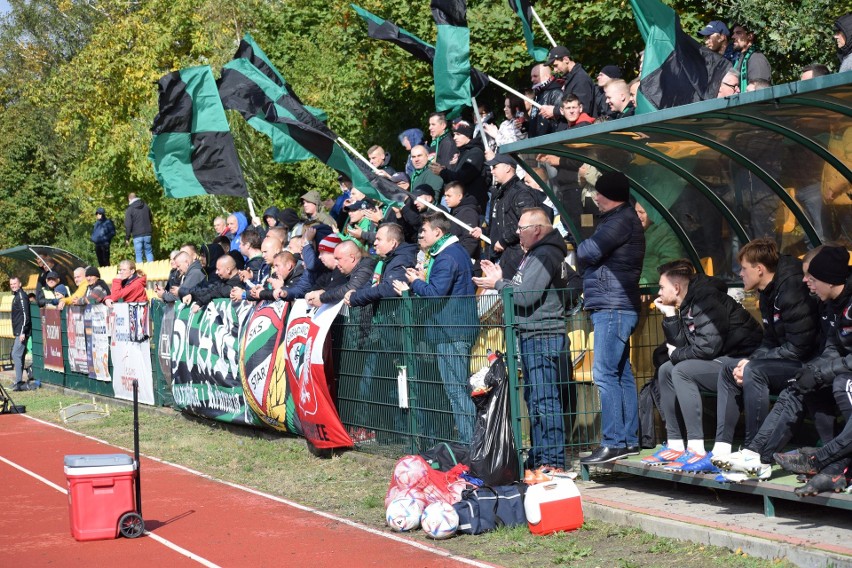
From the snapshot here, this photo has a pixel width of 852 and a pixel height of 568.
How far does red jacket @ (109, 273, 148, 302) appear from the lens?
19641 millimetres

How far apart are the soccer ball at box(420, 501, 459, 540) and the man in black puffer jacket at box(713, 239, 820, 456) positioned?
6.64ft

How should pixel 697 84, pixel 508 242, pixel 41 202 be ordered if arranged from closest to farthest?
pixel 697 84
pixel 508 242
pixel 41 202

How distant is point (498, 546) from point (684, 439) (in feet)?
7.61

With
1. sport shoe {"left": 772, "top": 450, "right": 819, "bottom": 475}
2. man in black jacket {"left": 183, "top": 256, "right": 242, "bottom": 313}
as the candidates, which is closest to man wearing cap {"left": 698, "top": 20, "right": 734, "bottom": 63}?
sport shoe {"left": 772, "top": 450, "right": 819, "bottom": 475}

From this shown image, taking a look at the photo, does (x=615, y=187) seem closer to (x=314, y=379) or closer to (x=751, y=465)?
(x=751, y=465)

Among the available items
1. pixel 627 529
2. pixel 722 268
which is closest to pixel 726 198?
pixel 722 268

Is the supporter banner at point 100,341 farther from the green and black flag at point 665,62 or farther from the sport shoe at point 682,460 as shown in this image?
the sport shoe at point 682,460

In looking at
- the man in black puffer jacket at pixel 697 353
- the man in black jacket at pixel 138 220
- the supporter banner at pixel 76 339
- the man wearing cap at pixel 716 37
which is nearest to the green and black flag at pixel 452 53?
the man wearing cap at pixel 716 37

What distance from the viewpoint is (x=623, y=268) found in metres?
9.05

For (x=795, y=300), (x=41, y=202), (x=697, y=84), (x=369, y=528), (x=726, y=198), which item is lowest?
(x=369, y=528)

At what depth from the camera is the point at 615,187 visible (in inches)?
360

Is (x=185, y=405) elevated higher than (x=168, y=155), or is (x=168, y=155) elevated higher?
(x=168, y=155)

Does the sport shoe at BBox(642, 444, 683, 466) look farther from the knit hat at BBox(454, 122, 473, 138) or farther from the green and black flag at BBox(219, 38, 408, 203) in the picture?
the knit hat at BBox(454, 122, 473, 138)

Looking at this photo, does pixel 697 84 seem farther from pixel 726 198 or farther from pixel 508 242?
pixel 508 242
